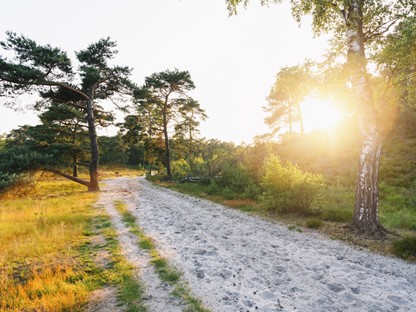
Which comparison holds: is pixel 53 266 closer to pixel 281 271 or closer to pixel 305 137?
pixel 281 271

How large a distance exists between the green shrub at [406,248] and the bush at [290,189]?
Result: 164 inches

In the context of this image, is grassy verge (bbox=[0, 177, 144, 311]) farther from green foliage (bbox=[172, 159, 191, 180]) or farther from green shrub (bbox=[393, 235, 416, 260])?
green foliage (bbox=[172, 159, 191, 180])

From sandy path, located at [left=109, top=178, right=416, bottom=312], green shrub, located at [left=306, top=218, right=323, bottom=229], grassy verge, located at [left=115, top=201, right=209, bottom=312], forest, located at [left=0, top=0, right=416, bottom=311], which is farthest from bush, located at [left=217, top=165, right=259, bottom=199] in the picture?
grassy verge, located at [left=115, top=201, right=209, bottom=312]

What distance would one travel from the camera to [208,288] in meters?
4.39

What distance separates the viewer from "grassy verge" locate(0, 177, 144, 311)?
397 cm

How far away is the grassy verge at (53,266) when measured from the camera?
3975mm

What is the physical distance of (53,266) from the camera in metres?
5.38

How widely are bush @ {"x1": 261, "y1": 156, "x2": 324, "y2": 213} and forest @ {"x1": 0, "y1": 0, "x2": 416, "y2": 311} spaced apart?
1.8 inches

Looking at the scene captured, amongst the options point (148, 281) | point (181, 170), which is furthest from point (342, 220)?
point (181, 170)

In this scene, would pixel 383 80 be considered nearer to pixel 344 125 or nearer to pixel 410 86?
pixel 410 86

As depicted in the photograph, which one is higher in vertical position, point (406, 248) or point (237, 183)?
point (237, 183)

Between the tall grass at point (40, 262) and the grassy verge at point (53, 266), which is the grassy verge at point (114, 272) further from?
the tall grass at point (40, 262)

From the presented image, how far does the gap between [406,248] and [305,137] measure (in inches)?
999

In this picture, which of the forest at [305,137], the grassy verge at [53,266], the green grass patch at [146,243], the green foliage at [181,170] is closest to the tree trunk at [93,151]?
the forest at [305,137]
